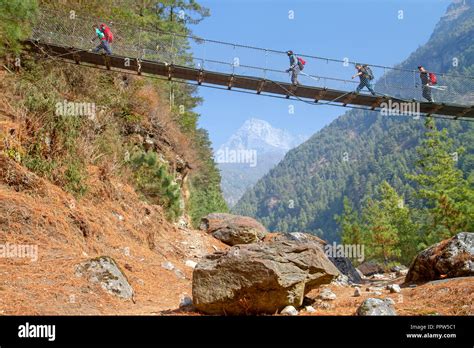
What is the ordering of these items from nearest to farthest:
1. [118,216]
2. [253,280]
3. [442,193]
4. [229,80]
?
1. [253,280]
2. [118,216]
3. [229,80]
4. [442,193]

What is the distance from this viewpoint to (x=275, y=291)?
15.6ft

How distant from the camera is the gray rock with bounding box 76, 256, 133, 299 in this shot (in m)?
5.75

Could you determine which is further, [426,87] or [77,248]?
[426,87]

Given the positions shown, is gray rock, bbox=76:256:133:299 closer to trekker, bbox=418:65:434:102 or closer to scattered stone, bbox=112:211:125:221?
scattered stone, bbox=112:211:125:221

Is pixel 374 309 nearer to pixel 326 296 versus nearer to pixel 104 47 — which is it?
pixel 326 296

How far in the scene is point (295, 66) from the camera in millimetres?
12055

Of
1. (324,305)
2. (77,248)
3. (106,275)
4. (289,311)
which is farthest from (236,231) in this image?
(289,311)

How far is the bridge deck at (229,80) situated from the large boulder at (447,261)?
5.23 meters

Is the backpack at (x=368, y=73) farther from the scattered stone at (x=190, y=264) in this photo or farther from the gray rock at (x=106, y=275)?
the gray rock at (x=106, y=275)

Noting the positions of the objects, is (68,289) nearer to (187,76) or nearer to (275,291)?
(275,291)

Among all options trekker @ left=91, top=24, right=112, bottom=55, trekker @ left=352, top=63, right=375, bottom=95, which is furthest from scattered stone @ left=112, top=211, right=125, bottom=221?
trekker @ left=352, top=63, right=375, bottom=95

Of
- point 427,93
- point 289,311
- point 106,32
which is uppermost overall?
point 106,32

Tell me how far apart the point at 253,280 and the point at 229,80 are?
799cm

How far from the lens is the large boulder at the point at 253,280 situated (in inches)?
186
